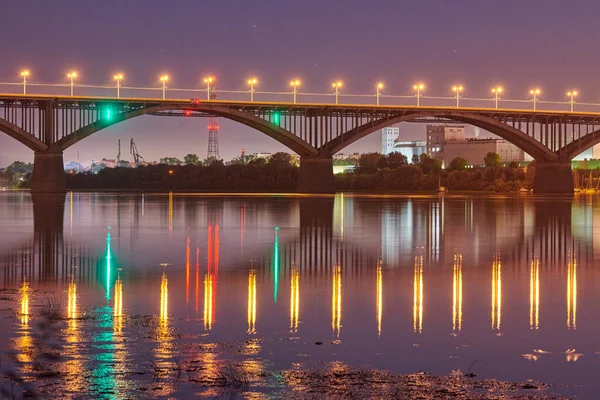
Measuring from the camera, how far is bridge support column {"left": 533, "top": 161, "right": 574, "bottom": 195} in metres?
122

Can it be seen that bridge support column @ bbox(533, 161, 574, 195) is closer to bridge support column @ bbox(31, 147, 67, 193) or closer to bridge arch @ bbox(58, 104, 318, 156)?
bridge arch @ bbox(58, 104, 318, 156)

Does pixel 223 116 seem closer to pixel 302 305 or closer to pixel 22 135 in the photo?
pixel 22 135

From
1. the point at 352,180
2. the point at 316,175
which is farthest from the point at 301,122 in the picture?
the point at 352,180

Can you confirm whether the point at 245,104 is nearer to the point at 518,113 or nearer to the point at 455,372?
the point at 518,113

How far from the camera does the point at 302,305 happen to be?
17.4m

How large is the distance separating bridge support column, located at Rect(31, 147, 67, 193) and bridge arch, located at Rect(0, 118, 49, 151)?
786 millimetres

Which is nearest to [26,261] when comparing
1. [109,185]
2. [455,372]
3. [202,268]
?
[202,268]

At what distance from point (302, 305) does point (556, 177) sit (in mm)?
108780

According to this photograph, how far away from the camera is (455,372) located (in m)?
12.1

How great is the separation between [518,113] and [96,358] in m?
107

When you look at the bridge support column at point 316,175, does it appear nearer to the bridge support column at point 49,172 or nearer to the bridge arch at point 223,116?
the bridge arch at point 223,116

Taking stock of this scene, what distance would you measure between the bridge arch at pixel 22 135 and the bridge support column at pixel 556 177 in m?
60.0

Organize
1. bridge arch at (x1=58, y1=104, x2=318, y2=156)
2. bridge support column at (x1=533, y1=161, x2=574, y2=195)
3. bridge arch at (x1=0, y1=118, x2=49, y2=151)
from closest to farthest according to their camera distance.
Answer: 1. bridge arch at (x1=0, y1=118, x2=49, y2=151)
2. bridge arch at (x1=58, y1=104, x2=318, y2=156)
3. bridge support column at (x1=533, y1=161, x2=574, y2=195)

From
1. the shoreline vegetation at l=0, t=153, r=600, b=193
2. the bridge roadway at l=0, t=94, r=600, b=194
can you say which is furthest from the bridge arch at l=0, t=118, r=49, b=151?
the shoreline vegetation at l=0, t=153, r=600, b=193
